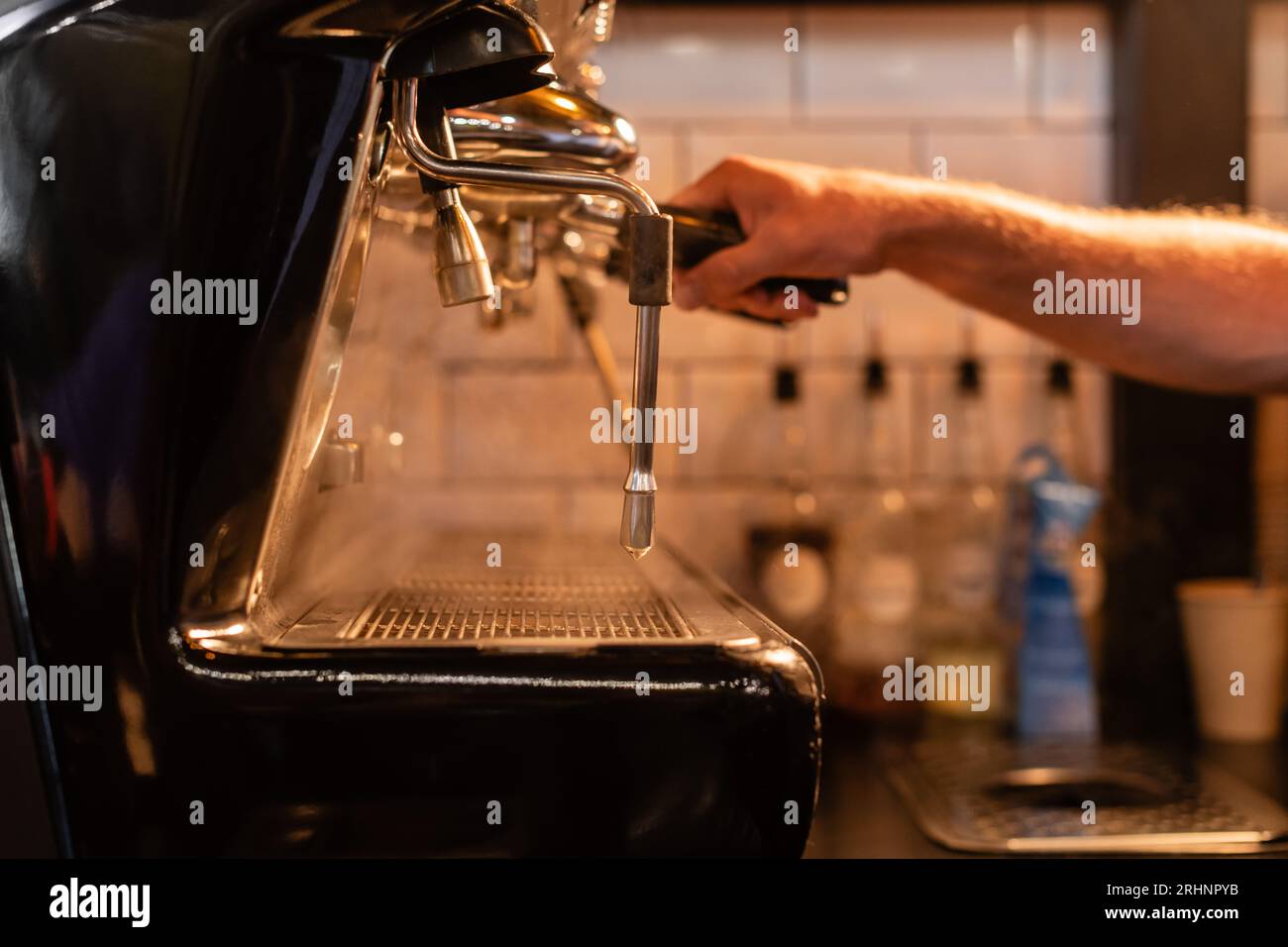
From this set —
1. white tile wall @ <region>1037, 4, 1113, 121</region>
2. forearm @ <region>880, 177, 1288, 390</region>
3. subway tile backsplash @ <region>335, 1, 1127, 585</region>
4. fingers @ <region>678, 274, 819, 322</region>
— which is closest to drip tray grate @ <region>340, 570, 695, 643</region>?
fingers @ <region>678, 274, 819, 322</region>

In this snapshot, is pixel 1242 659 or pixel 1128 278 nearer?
pixel 1128 278

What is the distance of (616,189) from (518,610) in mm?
178

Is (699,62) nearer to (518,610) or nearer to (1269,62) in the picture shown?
(1269,62)

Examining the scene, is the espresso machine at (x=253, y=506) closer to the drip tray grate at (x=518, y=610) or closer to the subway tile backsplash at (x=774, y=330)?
the drip tray grate at (x=518, y=610)

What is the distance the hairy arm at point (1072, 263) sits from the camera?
568 mm

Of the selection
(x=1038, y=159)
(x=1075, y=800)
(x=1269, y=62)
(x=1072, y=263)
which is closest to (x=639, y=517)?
(x=1072, y=263)

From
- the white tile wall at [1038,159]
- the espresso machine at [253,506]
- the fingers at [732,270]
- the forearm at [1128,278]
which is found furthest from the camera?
the white tile wall at [1038,159]

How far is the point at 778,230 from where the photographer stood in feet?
1.75

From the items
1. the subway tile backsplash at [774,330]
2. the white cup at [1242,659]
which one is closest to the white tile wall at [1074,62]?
the subway tile backsplash at [774,330]

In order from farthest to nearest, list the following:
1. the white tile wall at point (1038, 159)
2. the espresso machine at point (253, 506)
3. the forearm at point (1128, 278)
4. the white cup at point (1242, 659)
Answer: the white tile wall at point (1038, 159)
the white cup at point (1242, 659)
the forearm at point (1128, 278)
the espresso machine at point (253, 506)

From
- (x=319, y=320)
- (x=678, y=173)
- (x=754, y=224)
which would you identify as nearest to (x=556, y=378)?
(x=678, y=173)

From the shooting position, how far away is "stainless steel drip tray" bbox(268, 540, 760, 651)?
0.35m

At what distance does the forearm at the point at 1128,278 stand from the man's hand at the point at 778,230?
0.16ft
